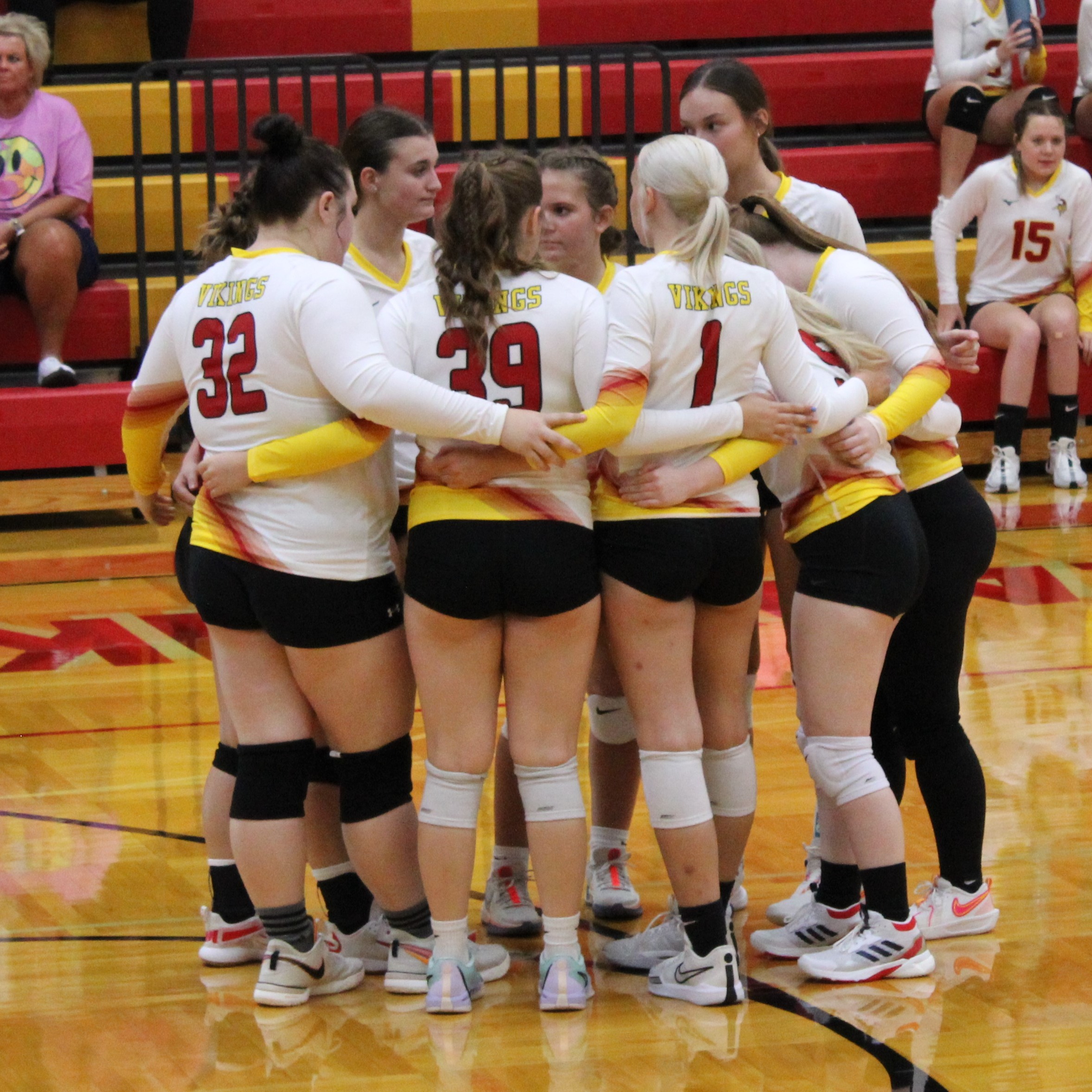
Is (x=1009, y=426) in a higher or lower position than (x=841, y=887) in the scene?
higher

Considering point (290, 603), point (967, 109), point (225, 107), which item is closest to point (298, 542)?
point (290, 603)

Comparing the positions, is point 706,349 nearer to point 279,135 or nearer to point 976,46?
point 279,135

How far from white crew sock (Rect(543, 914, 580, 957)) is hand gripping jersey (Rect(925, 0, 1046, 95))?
5.83 meters

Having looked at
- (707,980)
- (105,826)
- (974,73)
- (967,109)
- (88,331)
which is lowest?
(105,826)

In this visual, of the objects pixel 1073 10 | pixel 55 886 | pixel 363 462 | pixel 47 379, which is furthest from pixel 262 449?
pixel 1073 10

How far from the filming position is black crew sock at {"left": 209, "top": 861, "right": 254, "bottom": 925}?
2902mm

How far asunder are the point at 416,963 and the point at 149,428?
1.01 metres

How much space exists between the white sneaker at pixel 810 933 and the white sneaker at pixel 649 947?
159 mm

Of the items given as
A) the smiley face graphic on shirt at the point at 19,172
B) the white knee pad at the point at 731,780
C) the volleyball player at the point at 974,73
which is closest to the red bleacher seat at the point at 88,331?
the smiley face graphic on shirt at the point at 19,172

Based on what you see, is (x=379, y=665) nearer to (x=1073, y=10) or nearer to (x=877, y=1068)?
(x=877, y=1068)

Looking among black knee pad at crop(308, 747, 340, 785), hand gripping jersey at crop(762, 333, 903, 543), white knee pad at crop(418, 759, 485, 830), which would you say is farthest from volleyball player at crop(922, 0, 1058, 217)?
white knee pad at crop(418, 759, 485, 830)

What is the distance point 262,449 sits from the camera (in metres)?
2.59

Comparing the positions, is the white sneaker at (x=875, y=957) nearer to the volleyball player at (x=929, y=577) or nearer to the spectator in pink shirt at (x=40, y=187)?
the volleyball player at (x=929, y=577)

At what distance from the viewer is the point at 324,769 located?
9.47 feet
